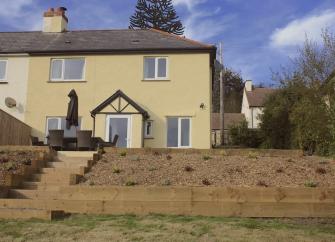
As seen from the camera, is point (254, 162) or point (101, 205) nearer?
point (101, 205)

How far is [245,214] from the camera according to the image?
10.3 meters

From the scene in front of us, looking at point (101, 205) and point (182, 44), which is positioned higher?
point (182, 44)

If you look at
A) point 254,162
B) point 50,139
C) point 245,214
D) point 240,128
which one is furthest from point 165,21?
point 245,214

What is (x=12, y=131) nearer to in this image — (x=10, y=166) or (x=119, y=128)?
(x=119, y=128)

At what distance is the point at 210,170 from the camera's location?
13008 mm

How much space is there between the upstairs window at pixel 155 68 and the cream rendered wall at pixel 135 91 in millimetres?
268

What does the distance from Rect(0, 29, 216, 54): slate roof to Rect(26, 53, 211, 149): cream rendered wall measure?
1.49 ft

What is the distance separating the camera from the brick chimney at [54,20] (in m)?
26.6

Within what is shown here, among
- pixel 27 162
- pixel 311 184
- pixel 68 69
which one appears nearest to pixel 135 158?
pixel 27 162

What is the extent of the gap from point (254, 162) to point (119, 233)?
21.8 ft

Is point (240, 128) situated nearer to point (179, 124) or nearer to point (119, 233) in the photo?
point (179, 124)

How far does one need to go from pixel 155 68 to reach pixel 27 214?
1433 centimetres

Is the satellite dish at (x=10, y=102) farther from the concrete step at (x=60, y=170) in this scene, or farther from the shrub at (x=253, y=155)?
the shrub at (x=253, y=155)

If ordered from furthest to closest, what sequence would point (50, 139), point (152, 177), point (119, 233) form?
point (50, 139) → point (152, 177) → point (119, 233)
